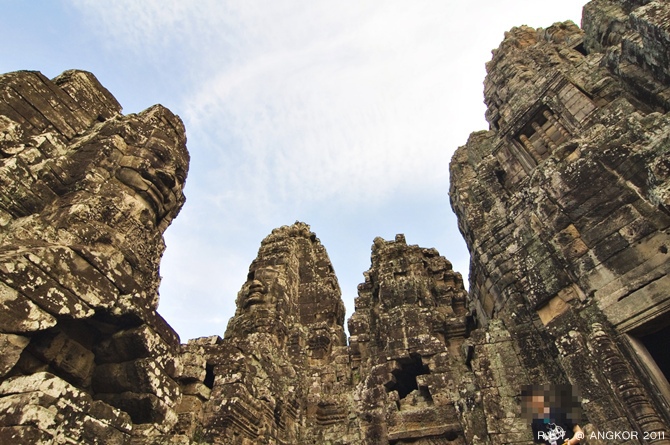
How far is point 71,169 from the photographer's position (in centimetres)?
583

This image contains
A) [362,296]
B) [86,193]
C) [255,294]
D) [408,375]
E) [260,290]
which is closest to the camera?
[86,193]

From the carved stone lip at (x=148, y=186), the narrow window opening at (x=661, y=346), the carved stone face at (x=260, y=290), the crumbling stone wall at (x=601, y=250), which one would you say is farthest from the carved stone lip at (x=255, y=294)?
the narrow window opening at (x=661, y=346)

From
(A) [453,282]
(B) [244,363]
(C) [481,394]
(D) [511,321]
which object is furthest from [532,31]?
(B) [244,363]

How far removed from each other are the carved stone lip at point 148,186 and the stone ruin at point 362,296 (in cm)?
3

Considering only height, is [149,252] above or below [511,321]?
below

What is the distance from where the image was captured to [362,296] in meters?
17.0

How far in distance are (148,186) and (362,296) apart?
12.0m

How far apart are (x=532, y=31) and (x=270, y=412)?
31.1m

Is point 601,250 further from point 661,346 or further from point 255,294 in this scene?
point 255,294

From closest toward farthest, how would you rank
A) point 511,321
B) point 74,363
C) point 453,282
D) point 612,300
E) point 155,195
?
point 74,363, point 155,195, point 612,300, point 511,321, point 453,282

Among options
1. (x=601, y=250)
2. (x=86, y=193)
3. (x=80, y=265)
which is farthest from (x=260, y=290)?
(x=80, y=265)

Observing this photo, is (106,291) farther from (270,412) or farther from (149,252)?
(270,412)

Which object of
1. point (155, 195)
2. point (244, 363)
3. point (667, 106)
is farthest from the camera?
point (667, 106)

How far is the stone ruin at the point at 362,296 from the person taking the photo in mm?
4590
